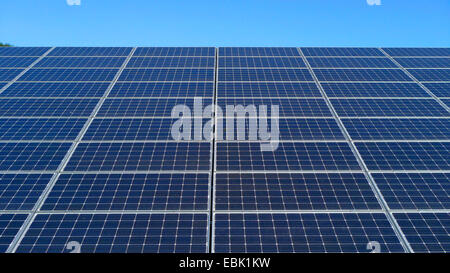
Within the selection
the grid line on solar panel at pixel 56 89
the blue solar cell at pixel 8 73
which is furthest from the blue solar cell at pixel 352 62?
the blue solar cell at pixel 8 73

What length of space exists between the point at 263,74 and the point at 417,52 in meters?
11.0

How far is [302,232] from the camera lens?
8.81 m

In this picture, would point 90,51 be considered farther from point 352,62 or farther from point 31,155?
point 352,62

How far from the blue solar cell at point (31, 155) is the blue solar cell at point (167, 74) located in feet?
19.6

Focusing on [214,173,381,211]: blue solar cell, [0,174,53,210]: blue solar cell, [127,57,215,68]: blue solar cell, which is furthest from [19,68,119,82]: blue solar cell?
[214,173,381,211]: blue solar cell

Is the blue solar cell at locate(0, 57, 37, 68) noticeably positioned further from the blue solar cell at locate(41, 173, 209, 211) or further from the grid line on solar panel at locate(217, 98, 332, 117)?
the grid line on solar panel at locate(217, 98, 332, 117)

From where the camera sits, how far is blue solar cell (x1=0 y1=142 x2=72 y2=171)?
35.7 feet

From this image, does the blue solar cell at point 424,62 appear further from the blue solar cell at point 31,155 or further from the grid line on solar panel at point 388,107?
the blue solar cell at point 31,155

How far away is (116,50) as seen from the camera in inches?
813

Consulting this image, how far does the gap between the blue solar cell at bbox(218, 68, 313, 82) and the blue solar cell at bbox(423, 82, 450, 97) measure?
5857mm
